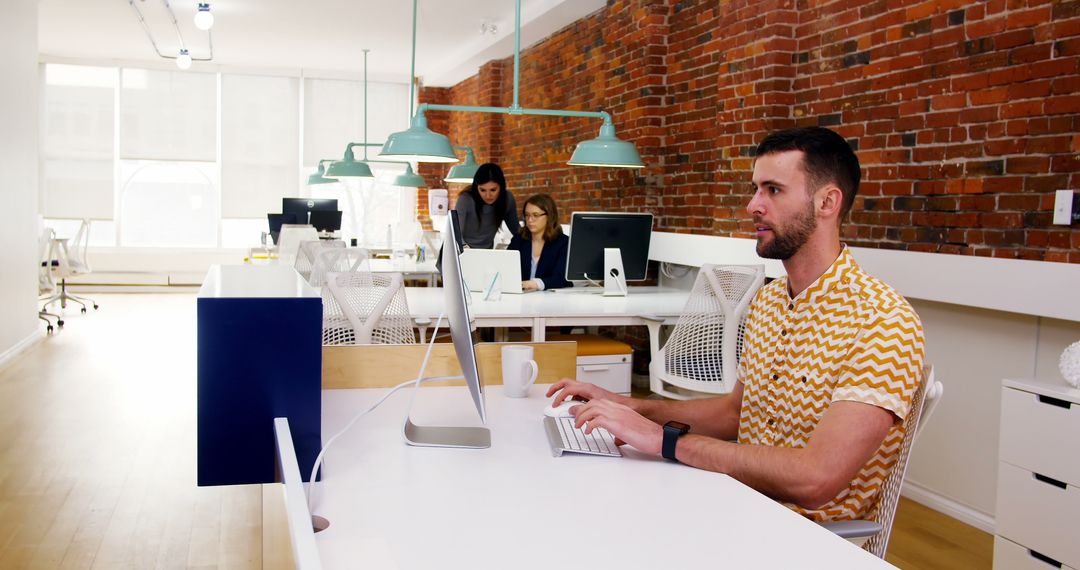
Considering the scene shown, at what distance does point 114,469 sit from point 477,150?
675 centimetres

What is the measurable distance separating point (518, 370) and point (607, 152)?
2762 millimetres

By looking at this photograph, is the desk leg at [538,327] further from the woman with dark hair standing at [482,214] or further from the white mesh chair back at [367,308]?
the woman with dark hair standing at [482,214]

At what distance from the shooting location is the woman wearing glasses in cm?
527

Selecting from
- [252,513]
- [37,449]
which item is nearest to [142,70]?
[37,449]

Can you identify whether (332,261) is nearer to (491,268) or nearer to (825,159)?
(491,268)

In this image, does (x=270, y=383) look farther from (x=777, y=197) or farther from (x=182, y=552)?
(x=182, y=552)

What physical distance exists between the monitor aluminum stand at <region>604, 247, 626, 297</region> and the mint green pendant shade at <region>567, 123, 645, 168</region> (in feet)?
1.69

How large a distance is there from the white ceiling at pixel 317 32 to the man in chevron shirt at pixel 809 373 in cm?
536

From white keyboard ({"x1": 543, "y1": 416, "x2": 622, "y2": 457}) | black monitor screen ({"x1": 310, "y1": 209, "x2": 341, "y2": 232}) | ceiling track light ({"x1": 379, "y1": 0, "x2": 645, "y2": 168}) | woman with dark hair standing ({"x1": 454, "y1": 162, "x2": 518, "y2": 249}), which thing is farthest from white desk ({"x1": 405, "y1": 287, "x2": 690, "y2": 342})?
black monitor screen ({"x1": 310, "y1": 209, "x2": 341, "y2": 232})

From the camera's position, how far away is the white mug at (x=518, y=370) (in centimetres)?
215

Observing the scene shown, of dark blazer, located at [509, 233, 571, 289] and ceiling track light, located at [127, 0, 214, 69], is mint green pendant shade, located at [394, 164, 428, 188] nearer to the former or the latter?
ceiling track light, located at [127, 0, 214, 69]

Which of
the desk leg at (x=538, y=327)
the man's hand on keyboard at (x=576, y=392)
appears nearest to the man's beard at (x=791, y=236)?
the man's hand on keyboard at (x=576, y=392)

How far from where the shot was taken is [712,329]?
13.6ft

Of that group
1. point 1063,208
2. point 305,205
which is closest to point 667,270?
point 1063,208
